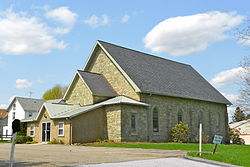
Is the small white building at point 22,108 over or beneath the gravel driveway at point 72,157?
over

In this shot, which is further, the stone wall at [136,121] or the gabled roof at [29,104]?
the gabled roof at [29,104]

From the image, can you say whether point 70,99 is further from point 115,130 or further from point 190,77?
point 190,77

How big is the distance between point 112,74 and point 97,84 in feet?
6.50

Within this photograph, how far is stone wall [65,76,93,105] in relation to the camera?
32.0 m

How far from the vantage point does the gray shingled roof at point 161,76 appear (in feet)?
106

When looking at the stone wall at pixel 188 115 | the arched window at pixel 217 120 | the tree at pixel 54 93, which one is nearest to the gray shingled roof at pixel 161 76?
the stone wall at pixel 188 115

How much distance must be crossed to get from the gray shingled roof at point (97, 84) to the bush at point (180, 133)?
7462 mm

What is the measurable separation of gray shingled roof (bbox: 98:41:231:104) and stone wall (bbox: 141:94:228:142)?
2.56 feet

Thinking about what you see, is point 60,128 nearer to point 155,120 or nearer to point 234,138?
point 155,120

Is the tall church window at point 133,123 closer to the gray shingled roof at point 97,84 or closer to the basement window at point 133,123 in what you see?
the basement window at point 133,123

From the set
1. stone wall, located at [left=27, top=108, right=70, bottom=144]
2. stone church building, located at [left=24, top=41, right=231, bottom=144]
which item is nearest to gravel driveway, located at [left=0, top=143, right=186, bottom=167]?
stone wall, located at [left=27, top=108, right=70, bottom=144]

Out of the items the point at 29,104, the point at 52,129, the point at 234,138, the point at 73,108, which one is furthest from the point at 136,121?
the point at 29,104

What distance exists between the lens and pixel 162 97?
32844 millimetres

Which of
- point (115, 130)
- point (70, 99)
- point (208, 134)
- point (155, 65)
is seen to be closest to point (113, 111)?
point (115, 130)
